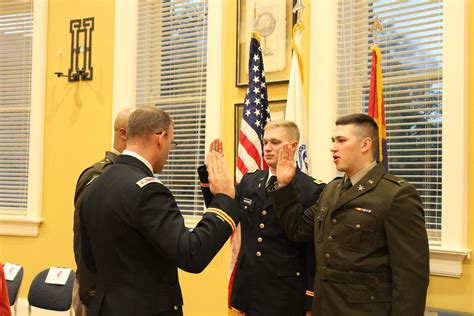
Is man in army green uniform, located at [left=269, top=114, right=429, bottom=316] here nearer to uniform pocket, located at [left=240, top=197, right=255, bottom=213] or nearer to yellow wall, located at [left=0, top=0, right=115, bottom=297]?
uniform pocket, located at [left=240, top=197, right=255, bottom=213]

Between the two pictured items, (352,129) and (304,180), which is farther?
(304,180)

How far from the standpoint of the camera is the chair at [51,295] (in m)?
3.70

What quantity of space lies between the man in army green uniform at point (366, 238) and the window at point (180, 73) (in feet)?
7.27

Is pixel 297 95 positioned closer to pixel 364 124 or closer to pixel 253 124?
pixel 253 124

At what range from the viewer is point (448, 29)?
3482mm

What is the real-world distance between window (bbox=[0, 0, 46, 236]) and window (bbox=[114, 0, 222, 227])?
3.35 feet

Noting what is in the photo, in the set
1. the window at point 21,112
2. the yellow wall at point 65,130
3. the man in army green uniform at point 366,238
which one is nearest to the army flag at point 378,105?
the man in army green uniform at point 366,238

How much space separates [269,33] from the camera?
435cm

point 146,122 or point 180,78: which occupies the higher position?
point 180,78

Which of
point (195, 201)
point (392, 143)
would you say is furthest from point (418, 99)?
point (195, 201)

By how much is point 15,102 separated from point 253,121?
3.33m

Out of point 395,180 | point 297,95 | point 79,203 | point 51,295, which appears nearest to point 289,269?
point 395,180

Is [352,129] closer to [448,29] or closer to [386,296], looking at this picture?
[386,296]

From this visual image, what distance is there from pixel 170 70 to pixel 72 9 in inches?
52.0
